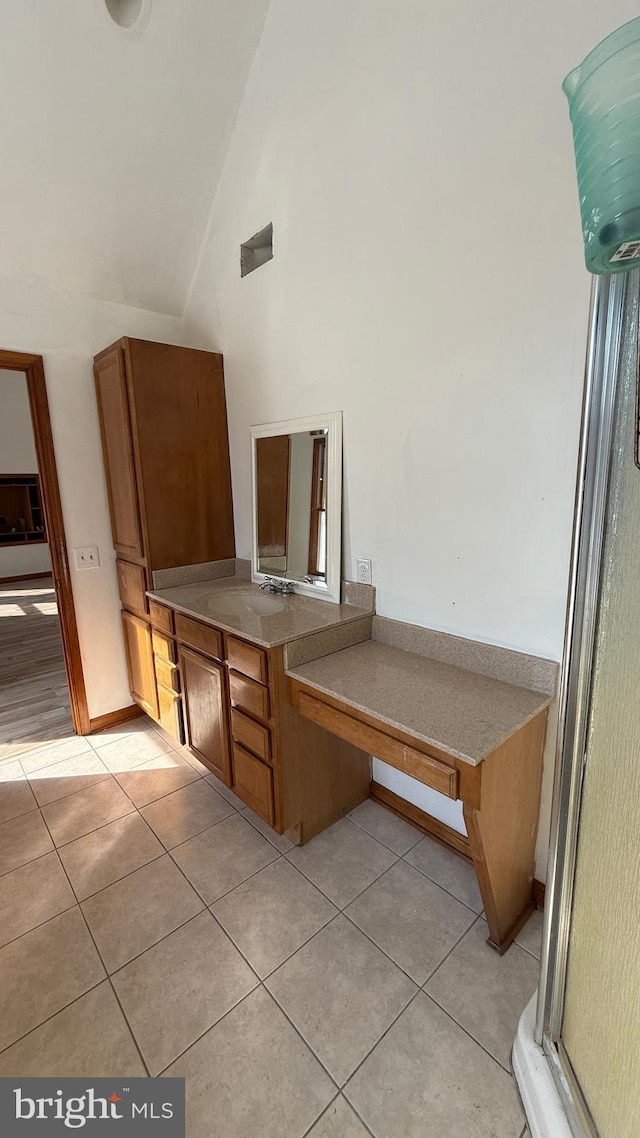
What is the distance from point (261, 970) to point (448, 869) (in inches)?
29.5

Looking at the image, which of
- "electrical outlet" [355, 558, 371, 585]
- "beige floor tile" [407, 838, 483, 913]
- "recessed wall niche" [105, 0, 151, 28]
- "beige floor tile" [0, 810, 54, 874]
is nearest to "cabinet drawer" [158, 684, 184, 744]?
"beige floor tile" [0, 810, 54, 874]

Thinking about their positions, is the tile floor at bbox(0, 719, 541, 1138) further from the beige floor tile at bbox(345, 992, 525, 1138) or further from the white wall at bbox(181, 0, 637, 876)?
the white wall at bbox(181, 0, 637, 876)

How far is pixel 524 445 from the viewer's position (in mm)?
1401

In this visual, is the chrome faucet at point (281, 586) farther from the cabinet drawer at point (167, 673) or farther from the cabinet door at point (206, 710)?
the cabinet drawer at point (167, 673)

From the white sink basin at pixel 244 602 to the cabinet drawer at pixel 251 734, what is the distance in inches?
19.2

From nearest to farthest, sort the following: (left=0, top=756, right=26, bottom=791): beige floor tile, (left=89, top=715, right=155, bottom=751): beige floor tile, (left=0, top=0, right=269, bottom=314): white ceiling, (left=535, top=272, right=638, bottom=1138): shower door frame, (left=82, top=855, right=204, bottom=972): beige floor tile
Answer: (left=535, top=272, right=638, bottom=1138): shower door frame → (left=82, top=855, right=204, bottom=972): beige floor tile → (left=0, top=0, right=269, bottom=314): white ceiling → (left=0, top=756, right=26, bottom=791): beige floor tile → (left=89, top=715, right=155, bottom=751): beige floor tile

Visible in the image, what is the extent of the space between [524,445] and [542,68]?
3.07ft

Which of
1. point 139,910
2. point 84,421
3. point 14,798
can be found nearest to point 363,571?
point 139,910

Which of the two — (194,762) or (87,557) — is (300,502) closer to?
(87,557)

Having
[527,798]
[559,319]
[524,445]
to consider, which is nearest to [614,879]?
[527,798]

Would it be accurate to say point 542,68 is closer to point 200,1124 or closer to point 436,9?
point 436,9

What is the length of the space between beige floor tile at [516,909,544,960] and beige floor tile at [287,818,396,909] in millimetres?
476

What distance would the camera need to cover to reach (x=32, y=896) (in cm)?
169

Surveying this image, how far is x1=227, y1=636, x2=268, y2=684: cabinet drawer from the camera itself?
1681 mm
